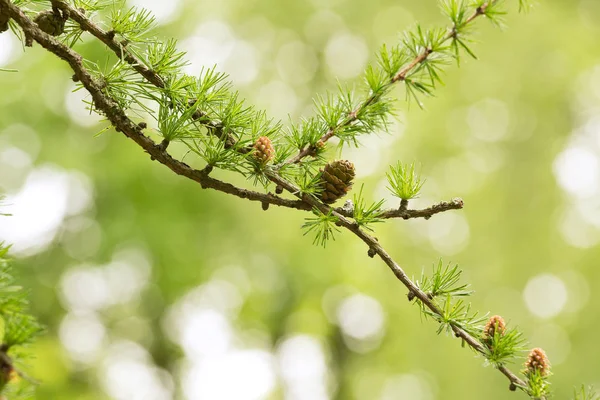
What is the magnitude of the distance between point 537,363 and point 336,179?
0.30 meters

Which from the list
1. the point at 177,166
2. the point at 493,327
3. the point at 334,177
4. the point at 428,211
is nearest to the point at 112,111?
the point at 177,166

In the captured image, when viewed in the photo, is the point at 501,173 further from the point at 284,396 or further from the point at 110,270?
the point at 110,270

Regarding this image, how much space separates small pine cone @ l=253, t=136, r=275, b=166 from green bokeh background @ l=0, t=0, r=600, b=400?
2463 millimetres

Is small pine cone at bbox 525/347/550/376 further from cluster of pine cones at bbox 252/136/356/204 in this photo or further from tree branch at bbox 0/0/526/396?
cluster of pine cones at bbox 252/136/356/204

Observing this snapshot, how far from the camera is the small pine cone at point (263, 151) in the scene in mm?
644

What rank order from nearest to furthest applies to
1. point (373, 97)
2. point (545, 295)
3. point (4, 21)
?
point (4, 21) < point (373, 97) < point (545, 295)

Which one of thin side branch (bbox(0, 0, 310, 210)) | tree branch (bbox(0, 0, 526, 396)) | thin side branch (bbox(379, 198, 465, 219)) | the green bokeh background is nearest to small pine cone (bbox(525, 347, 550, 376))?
tree branch (bbox(0, 0, 526, 396))

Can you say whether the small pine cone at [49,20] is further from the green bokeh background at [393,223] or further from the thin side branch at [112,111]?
the green bokeh background at [393,223]

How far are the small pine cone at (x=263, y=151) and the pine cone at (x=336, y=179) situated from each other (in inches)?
2.8

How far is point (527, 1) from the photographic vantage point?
2.10 ft

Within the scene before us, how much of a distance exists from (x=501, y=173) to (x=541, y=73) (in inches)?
26.4

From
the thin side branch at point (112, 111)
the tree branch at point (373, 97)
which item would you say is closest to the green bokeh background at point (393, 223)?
the tree branch at point (373, 97)

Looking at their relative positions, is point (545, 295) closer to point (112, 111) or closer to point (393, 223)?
point (393, 223)

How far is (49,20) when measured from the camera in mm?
629
